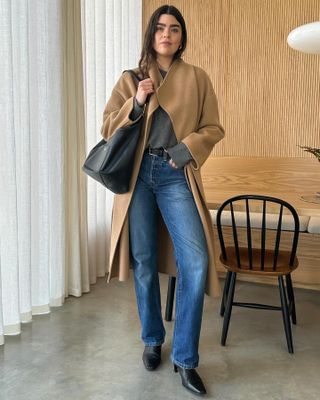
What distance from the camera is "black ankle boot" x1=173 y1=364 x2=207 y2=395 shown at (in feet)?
6.32

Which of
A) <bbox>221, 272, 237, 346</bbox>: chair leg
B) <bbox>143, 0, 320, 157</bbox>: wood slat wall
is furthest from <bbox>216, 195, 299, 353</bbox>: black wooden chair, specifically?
<bbox>143, 0, 320, 157</bbox>: wood slat wall

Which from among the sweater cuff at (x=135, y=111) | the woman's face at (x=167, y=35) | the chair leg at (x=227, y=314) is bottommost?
the chair leg at (x=227, y=314)

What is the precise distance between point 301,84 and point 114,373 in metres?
2.38

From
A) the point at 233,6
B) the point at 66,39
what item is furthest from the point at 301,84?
the point at 66,39

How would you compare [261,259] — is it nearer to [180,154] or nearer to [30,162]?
[180,154]

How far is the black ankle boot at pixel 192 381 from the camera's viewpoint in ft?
6.32

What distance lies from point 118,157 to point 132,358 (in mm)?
961

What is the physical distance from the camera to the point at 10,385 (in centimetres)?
198

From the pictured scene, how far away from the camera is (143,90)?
184cm

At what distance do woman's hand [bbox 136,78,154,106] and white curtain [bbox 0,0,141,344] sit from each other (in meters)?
0.79

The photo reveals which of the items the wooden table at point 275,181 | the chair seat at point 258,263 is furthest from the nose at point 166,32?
the chair seat at point 258,263

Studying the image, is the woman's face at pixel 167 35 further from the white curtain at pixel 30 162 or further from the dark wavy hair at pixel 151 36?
the white curtain at pixel 30 162

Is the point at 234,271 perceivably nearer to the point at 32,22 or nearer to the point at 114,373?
the point at 114,373

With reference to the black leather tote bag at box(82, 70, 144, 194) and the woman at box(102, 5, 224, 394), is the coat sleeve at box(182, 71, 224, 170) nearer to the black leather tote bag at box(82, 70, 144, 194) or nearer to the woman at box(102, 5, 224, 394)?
the woman at box(102, 5, 224, 394)
